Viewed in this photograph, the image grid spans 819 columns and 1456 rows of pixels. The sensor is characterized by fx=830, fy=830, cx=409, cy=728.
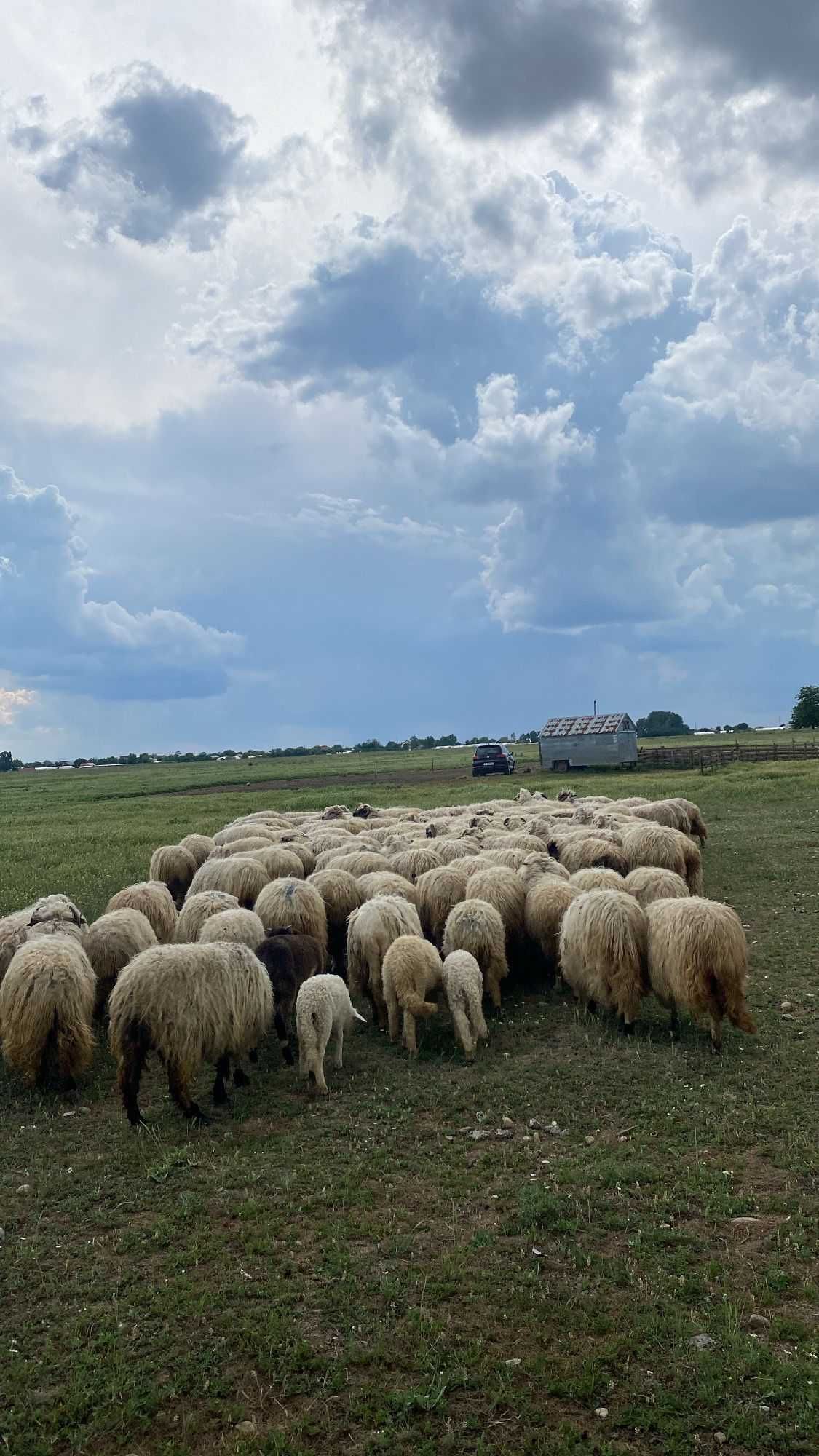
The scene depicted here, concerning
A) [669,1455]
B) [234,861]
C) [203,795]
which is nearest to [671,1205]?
[669,1455]

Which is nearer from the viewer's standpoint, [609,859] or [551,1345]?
[551,1345]

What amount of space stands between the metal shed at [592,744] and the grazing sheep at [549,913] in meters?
46.6

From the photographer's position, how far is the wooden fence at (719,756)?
51938mm

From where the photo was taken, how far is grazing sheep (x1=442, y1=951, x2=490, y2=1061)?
963 centimetres

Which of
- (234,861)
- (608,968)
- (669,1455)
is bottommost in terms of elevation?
(669,1455)

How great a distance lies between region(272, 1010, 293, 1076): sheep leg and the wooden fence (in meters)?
42.8

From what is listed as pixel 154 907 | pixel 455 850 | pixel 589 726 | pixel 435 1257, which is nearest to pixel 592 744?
pixel 589 726

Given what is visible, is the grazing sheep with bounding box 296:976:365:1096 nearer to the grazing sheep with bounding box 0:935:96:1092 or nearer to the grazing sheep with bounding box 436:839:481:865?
the grazing sheep with bounding box 0:935:96:1092

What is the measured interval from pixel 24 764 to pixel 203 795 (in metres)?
87.5

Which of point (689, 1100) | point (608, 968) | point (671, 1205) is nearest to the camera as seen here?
point (671, 1205)

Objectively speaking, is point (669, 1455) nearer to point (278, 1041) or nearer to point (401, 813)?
point (278, 1041)

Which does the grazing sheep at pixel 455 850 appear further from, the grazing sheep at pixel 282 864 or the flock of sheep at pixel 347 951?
the grazing sheep at pixel 282 864

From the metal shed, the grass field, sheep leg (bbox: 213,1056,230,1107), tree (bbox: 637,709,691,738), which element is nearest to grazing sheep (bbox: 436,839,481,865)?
the grass field

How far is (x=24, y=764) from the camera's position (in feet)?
408
